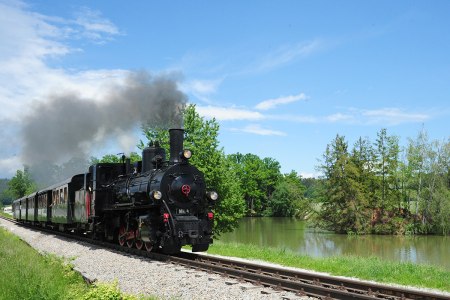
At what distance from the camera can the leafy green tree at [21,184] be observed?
128 meters

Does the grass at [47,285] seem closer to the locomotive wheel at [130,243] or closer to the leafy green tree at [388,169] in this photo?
the locomotive wheel at [130,243]

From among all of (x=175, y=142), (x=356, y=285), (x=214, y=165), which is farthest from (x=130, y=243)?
(x=214, y=165)

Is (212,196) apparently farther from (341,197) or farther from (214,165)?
(341,197)

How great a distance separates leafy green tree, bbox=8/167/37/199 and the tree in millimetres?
101215

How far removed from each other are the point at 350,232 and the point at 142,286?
45.4m

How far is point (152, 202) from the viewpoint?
15.0 meters

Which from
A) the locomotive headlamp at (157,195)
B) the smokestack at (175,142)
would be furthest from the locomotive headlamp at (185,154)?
the locomotive headlamp at (157,195)

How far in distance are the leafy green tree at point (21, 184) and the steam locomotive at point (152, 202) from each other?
379 ft

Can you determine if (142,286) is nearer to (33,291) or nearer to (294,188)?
(33,291)

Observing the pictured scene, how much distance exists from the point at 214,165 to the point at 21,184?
109 m

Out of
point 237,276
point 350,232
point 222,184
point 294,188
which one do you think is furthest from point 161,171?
point 294,188

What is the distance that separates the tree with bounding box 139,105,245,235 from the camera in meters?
35.5

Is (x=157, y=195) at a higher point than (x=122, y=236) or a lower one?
higher

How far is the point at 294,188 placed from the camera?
327 ft
